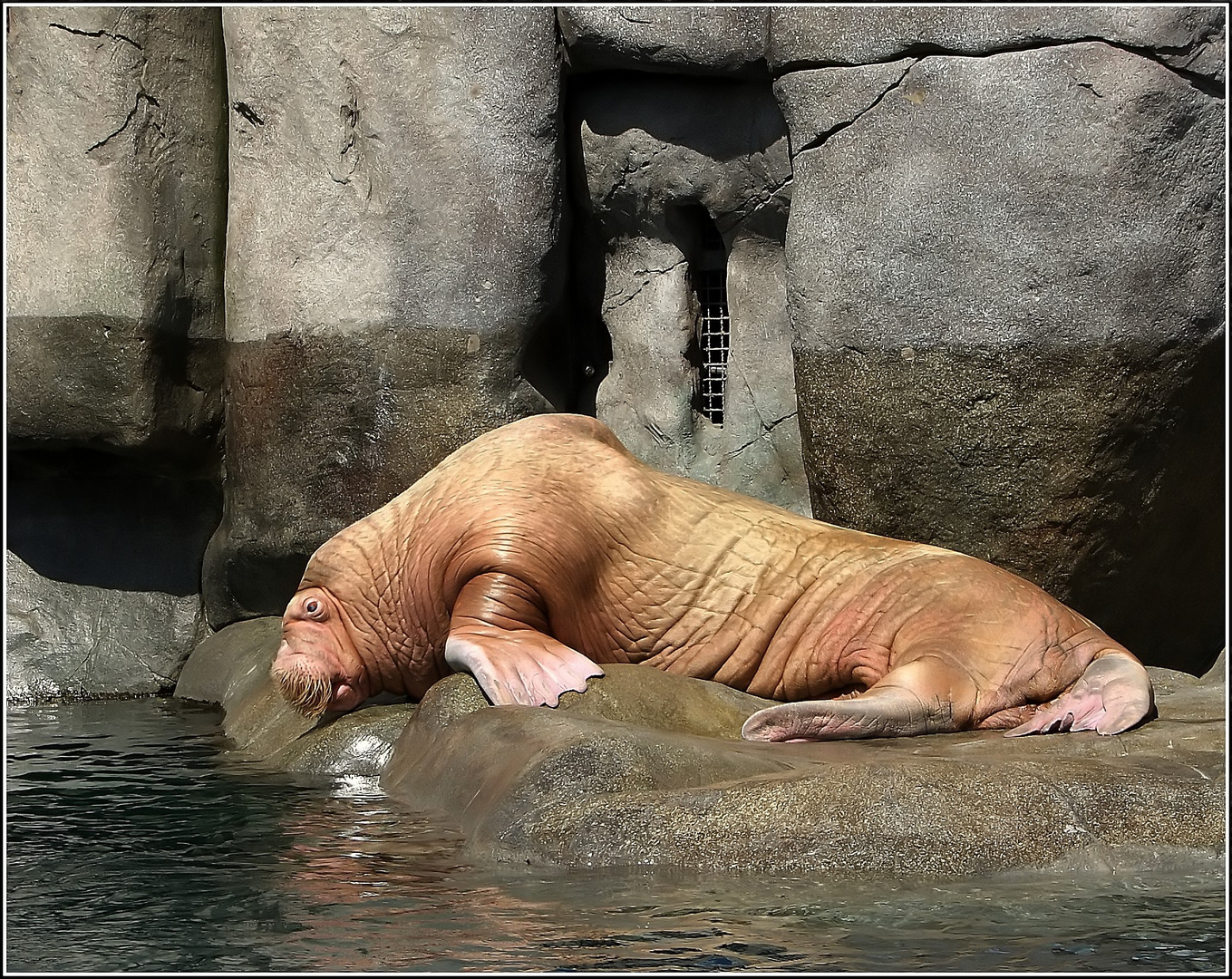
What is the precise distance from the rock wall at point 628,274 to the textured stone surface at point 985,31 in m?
0.01

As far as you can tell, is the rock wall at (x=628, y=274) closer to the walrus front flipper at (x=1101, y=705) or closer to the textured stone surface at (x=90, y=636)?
the textured stone surface at (x=90, y=636)

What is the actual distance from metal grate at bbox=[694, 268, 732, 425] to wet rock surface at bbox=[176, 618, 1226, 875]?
2.93m

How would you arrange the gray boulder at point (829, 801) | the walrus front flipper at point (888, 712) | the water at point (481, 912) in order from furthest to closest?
the walrus front flipper at point (888, 712) → the gray boulder at point (829, 801) → the water at point (481, 912)

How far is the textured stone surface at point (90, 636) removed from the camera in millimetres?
8219

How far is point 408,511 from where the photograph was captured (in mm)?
6113

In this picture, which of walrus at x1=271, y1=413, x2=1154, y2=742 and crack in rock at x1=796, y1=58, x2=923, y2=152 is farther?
crack in rock at x1=796, y1=58, x2=923, y2=152

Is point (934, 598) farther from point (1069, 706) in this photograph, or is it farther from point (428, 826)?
point (428, 826)

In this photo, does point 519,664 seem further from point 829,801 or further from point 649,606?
point 829,801

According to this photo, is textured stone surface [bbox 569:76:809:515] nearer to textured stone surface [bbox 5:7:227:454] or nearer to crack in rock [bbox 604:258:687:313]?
crack in rock [bbox 604:258:687:313]

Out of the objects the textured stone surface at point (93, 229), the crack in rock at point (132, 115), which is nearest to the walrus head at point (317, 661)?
the textured stone surface at point (93, 229)

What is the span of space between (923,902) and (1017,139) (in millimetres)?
3700

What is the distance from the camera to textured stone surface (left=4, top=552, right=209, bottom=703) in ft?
27.0

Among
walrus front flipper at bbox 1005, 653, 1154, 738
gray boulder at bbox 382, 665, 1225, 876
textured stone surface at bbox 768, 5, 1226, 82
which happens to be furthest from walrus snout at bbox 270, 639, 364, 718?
textured stone surface at bbox 768, 5, 1226, 82

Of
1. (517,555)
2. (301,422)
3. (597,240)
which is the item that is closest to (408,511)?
(517,555)
